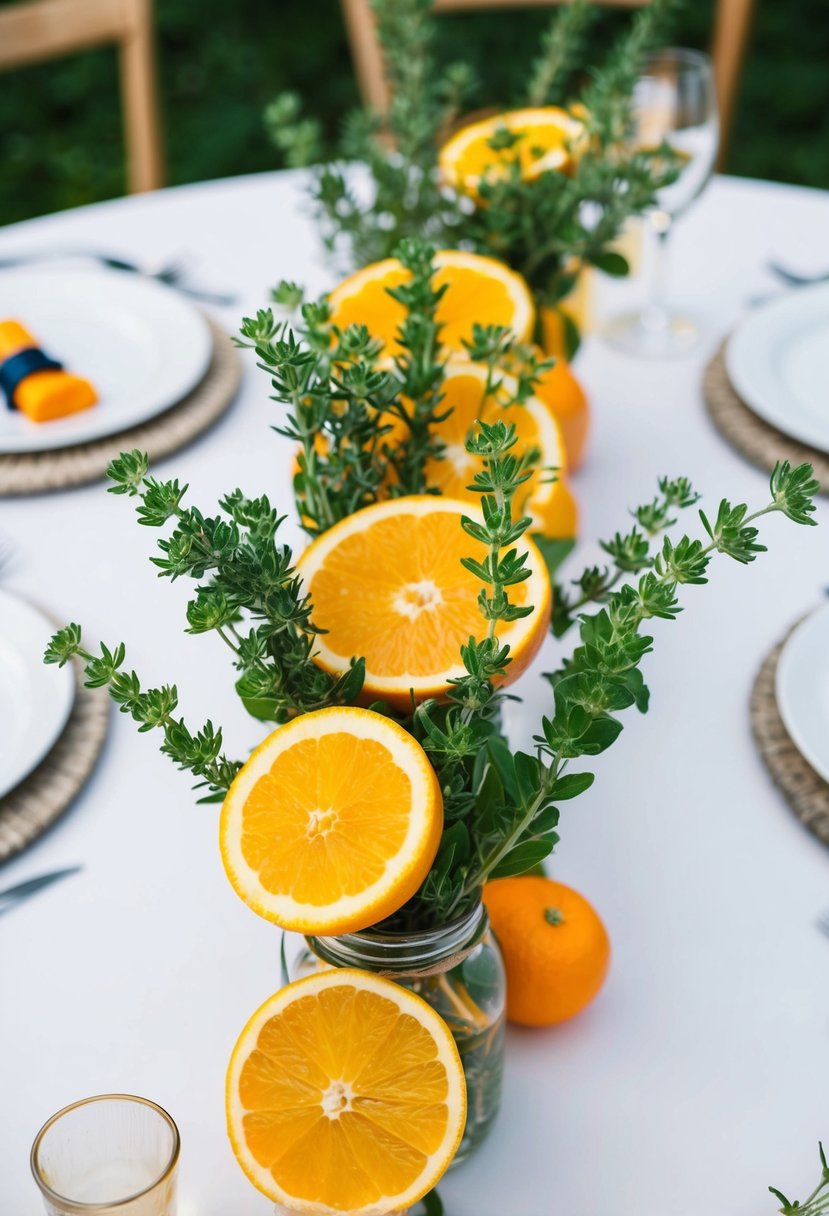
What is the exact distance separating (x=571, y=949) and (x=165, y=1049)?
230 mm

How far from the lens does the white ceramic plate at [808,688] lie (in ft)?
2.77

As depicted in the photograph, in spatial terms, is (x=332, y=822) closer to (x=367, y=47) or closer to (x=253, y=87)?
→ (x=367, y=47)

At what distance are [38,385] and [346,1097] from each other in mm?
815

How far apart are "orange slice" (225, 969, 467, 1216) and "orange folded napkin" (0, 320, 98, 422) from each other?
0.76 metres

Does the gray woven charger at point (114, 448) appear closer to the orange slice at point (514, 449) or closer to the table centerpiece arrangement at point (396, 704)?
the orange slice at point (514, 449)

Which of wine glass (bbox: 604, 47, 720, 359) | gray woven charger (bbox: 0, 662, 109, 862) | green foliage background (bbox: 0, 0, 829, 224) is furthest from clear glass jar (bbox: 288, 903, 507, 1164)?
green foliage background (bbox: 0, 0, 829, 224)

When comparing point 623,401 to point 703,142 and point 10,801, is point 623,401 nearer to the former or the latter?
point 703,142

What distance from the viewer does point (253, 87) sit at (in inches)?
146

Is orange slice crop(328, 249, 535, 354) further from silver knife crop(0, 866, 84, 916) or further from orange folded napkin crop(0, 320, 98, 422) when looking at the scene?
silver knife crop(0, 866, 84, 916)

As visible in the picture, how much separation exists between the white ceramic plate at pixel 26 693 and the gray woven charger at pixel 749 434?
0.64 metres

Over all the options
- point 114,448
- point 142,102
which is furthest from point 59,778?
point 142,102

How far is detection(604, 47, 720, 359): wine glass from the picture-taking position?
1.35 m

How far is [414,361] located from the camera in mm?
798

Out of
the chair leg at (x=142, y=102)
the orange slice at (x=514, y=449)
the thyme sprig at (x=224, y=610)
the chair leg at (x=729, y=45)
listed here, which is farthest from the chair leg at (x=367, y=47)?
the thyme sprig at (x=224, y=610)
